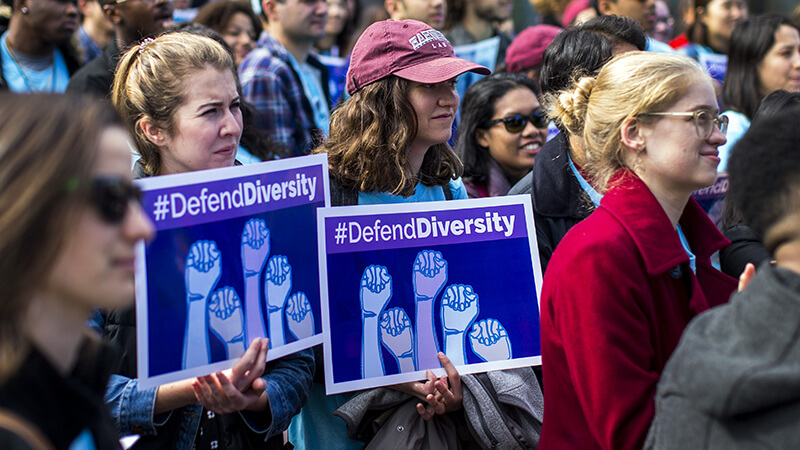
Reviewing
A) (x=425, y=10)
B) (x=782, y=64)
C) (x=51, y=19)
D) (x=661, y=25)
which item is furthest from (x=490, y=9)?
(x=51, y=19)

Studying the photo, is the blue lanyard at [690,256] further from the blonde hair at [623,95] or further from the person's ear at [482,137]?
the person's ear at [482,137]

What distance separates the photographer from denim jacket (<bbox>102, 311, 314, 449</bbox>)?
2.41 meters

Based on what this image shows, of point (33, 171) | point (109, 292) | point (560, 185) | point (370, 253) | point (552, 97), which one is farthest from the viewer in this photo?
point (552, 97)

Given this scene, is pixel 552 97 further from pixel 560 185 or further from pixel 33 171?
pixel 33 171

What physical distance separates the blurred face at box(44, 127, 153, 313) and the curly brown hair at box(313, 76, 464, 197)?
1.61 meters

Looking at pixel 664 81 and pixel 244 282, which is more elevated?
pixel 664 81

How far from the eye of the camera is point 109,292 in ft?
4.95

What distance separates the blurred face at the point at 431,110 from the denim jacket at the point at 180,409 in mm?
1070

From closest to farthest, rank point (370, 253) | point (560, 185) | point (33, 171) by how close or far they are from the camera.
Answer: point (33, 171) < point (370, 253) < point (560, 185)

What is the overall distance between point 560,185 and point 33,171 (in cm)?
227

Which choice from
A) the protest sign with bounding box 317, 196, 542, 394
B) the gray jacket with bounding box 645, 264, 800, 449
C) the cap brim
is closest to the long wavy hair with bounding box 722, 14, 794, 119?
the cap brim

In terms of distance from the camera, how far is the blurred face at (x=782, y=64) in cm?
555

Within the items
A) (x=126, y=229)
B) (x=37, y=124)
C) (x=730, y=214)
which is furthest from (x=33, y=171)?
(x=730, y=214)

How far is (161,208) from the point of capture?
230cm
